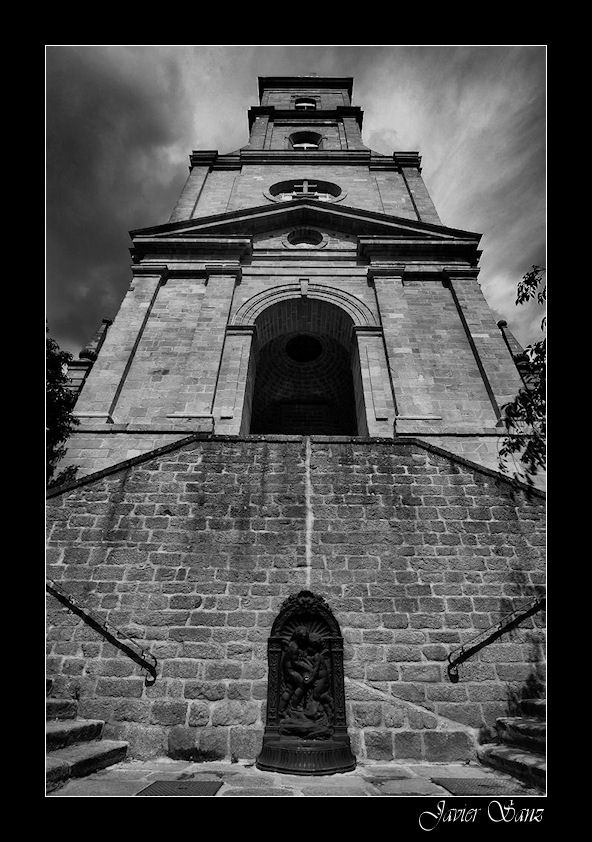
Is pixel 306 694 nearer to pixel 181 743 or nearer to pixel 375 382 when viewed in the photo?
pixel 181 743

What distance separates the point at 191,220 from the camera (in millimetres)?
14453

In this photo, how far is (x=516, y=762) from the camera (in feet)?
12.8

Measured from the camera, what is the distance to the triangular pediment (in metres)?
14.0

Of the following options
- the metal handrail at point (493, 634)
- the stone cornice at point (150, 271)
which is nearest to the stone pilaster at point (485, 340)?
the metal handrail at point (493, 634)

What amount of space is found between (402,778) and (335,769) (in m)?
0.65

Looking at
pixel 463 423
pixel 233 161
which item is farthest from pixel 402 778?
pixel 233 161

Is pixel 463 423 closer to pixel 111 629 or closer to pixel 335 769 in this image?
pixel 335 769

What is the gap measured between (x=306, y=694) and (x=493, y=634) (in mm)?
2376

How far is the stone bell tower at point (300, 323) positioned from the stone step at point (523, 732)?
5.48m

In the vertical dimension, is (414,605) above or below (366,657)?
above

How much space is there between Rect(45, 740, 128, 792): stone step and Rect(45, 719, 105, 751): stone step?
60 millimetres

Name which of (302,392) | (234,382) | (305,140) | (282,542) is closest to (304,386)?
(302,392)

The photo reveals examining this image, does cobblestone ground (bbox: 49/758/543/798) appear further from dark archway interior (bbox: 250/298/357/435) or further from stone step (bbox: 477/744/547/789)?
dark archway interior (bbox: 250/298/357/435)

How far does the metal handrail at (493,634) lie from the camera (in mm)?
5141
